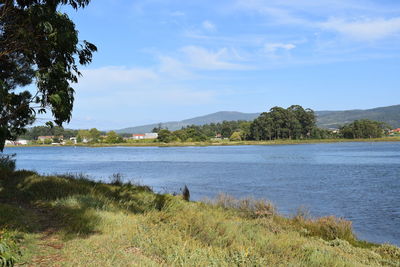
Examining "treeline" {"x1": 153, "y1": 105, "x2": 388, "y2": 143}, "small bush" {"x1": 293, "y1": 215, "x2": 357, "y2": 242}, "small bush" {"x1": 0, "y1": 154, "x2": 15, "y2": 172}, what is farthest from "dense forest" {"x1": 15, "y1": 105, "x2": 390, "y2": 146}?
"small bush" {"x1": 293, "y1": 215, "x2": 357, "y2": 242}

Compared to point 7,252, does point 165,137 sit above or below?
above

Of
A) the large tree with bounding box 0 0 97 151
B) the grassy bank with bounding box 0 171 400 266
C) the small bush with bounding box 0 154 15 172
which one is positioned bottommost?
the grassy bank with bounding box 0 171 400 266

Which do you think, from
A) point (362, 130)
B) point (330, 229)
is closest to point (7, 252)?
point (330, 229)

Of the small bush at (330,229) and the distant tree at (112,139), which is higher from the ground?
the distant tree at (112,139)

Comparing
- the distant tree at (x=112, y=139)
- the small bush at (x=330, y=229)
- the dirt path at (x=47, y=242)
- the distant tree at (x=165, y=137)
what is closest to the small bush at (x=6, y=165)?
the dirt path at (x=47, y=242)

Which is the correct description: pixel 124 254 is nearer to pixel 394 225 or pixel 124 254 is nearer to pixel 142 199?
pixel 142 199

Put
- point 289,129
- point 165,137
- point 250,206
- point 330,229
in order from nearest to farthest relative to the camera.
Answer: point 330,229 < point 250,206 < point 289,129 < point 165,137

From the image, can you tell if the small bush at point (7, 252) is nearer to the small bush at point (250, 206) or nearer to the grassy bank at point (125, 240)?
the grassy bank at point (125, 240)

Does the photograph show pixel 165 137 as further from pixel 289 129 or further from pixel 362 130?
pixel 362 130

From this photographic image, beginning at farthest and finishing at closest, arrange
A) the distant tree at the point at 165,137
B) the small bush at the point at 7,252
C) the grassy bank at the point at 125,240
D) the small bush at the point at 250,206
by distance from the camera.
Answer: the distant tree at the point at 165,137
the small bush at the point at 250,206
the grassy bank at the point at 125,240
the small bush at the point at 7,252

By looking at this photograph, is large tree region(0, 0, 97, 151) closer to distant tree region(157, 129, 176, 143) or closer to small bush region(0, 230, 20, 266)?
small bush region(0, 230, 20, 266)

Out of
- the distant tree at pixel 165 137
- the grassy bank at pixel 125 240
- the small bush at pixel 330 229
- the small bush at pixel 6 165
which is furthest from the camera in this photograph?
the distant tree at pixel 165 137

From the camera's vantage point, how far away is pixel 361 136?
166000 mm

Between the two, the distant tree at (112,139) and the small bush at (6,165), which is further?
the distant tree at (112,139)
